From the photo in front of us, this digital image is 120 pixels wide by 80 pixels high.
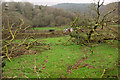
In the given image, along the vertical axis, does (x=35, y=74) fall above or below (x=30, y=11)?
below

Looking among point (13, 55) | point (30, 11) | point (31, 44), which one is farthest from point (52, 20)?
point (13, 55)

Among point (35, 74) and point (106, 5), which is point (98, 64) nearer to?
point (35, 74)

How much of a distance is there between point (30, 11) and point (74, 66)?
76.6ft

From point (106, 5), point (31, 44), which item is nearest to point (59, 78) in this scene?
point (31, 44)

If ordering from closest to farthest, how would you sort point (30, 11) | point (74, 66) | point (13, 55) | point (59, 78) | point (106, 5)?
point (59, 78) → point (74, 66) → point (13, 55) → point (106, 5) → point (30, 11)

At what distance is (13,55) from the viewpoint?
28.3 feet

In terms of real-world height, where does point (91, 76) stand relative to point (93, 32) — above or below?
below

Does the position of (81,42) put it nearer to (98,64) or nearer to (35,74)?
(98,64)

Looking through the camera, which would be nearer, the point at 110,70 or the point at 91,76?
the point at 91,76

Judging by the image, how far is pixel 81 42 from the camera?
38.1 ft

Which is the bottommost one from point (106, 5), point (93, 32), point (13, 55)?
point (13, 55)

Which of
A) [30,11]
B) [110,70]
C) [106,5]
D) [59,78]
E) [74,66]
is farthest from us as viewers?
[30,11]

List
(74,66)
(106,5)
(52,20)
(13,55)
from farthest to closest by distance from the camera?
1. (52,20)
2. (106,5)
3. (13,55)
4. (74,66)

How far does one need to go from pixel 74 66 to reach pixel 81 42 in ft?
18.4
